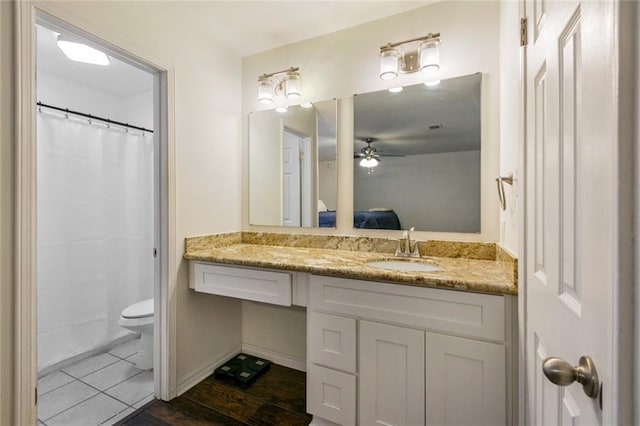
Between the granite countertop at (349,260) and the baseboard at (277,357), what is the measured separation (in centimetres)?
80

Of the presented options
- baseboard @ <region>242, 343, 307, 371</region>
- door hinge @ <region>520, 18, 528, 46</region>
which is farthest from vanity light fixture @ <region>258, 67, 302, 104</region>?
baseboard @ <region>242, 343, 307, 371</region>

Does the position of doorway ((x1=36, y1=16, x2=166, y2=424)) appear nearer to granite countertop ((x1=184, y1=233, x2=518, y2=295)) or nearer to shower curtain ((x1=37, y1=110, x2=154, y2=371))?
shower curtain ((x1=37, y1=110, x2=154, y2=371))

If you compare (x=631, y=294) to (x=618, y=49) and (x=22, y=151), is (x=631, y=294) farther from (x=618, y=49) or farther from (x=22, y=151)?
(x=22, y=151)

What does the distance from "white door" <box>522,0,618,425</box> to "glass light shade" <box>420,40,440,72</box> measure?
0.77m

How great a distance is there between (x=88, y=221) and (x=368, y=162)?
87.5 inches

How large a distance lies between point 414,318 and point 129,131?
2784mm

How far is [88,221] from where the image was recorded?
7.82 feet

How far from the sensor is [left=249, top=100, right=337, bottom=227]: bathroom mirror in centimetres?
210

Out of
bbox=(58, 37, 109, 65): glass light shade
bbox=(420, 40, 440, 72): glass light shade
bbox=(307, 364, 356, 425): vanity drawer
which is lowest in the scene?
bbox=(307, 364, 356, 425): vanity drawer

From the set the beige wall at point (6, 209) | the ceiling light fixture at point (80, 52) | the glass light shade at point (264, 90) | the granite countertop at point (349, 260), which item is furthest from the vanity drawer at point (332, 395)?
the ceiling light fixture at point (80, 52)

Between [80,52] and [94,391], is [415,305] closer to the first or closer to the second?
[94,391]

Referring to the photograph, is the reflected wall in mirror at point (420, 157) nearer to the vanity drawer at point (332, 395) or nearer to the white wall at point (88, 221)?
the vanity drawer at point (332, 395)

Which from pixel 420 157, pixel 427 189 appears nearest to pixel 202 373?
pixel 427 189

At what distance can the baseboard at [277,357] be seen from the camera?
2161 mm
